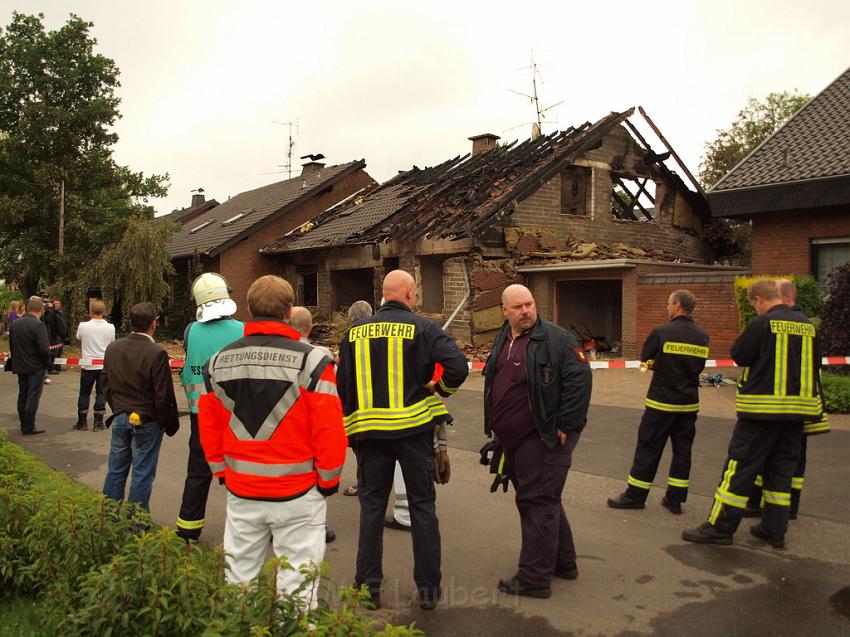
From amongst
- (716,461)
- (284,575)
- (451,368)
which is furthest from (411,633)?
(716,461)

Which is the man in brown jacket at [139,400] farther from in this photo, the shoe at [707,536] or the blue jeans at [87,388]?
the blue jeans at [87,388]

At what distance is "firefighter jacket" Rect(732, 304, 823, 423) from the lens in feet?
16.0

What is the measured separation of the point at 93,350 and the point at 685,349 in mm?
7410

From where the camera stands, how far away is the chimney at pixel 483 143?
24516 mm

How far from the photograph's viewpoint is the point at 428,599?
3.97 meters

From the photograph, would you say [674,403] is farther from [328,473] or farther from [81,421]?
[81,421]

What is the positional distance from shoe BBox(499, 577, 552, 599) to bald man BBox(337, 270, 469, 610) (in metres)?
0.44

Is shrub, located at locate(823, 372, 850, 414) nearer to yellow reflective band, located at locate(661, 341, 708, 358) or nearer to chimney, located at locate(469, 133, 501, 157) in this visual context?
yellow reflective band, located at locate(661, 341, 708, 358)

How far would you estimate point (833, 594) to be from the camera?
411cm

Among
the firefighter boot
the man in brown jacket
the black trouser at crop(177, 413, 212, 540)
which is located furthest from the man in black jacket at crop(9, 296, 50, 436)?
the black trouser at crop(177, 413, 212, 540)

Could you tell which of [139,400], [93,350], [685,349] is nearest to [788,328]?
[685,349]

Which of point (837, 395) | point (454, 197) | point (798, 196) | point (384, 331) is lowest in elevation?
point (837, 395)

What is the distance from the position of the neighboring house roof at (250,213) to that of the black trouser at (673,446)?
1985cm

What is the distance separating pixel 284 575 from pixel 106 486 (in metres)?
2.61
